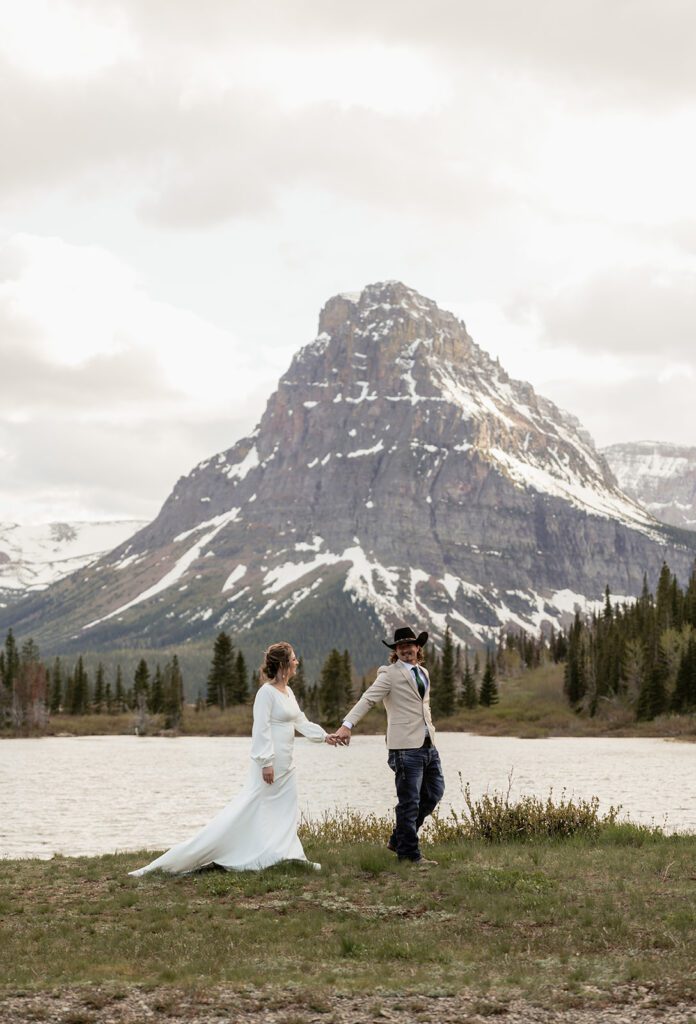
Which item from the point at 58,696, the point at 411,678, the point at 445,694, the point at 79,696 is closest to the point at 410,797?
the point at 411,678

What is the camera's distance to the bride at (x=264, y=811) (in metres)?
17.3

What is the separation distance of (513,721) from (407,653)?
450ft

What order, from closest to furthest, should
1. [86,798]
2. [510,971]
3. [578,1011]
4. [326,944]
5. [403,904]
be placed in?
[578,1011] < [510,971] < [326,944] < [403,904] < [86,798]

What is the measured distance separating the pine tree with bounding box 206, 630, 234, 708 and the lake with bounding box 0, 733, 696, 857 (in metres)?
61.4

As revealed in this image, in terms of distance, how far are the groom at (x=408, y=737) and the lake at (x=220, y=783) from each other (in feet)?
38.8

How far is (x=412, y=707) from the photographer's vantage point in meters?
18.2

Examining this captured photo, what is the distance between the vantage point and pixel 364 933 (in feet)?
42.7

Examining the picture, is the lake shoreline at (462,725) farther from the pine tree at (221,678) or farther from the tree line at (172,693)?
the pine tree at (221,678)

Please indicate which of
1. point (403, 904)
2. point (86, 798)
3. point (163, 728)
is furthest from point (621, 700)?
point (403, 904)

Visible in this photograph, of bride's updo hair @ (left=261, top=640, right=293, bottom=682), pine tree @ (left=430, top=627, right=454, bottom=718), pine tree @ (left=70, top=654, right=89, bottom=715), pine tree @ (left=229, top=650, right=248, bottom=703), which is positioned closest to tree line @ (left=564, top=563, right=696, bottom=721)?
pine tree @ (left=430, top=627, right=454, bottom=718)

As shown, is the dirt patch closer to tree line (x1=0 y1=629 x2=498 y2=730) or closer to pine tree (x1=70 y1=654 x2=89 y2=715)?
tree line (x1=0 y1=629 x2=498 y2=730)

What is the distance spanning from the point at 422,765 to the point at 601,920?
5415 millimetres

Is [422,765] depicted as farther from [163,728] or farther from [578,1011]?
[163,728]

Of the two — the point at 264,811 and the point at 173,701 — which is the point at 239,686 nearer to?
the point at 173,701
